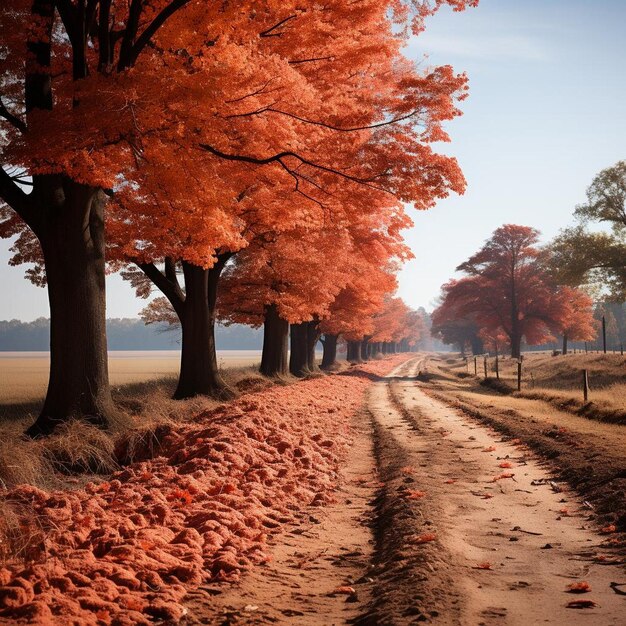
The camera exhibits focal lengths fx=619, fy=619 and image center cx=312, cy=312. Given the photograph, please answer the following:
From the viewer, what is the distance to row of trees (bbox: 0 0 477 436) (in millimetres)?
8242

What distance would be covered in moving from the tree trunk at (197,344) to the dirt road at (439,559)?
9.65 m

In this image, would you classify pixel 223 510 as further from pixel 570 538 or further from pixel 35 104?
pixel 35 104

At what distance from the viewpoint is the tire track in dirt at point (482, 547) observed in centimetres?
404

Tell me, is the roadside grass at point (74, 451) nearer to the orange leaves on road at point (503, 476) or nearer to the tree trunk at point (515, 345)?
the orange leaves on road at point (503, 476)

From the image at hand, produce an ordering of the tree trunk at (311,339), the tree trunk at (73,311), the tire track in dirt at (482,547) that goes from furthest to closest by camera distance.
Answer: the tree trunk at (311,339) < the tree trunk at (73,311) < the tire track in dirt at (482,547)

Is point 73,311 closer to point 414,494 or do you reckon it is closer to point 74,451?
point 74,451

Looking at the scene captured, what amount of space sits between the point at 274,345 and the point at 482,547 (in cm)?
2089

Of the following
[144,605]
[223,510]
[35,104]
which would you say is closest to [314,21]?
[35,104]

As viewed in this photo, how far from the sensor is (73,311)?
35.3 feet

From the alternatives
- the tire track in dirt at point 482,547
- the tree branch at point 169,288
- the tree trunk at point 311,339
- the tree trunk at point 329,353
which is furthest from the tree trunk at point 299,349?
the tire track in dirt at point 482,547

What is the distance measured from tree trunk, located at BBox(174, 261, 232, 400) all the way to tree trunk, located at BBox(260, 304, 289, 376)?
7905mm

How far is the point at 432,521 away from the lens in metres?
6.16

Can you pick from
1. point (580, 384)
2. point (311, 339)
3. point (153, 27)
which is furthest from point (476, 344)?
point (153, 27)

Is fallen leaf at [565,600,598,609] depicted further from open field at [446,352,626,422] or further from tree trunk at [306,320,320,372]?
tree trunk at [306,320,320,372]
